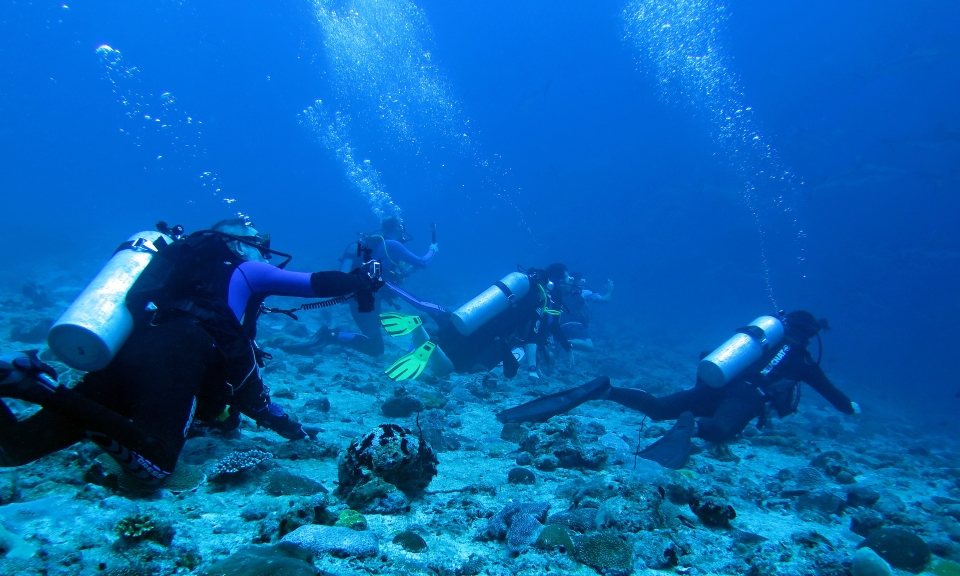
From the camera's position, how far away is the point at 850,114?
4144cm

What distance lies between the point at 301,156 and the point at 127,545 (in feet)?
564

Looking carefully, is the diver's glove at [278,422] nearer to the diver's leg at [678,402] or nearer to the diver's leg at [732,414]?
the diver's leg at [678,402]

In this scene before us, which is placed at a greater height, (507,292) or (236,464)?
(507,292)

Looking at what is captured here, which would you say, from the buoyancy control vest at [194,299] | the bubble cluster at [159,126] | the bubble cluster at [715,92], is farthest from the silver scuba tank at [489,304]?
the bubble cluster at [159,126]

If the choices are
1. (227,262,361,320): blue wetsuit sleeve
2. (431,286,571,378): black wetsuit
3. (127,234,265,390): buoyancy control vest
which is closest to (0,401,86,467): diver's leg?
(127,234,265,390): buoyancy control vest

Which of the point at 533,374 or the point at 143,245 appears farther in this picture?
the point at 533,374

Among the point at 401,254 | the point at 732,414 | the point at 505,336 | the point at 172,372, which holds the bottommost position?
the point at 172,372

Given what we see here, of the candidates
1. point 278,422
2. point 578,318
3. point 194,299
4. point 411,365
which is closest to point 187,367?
point 194,299

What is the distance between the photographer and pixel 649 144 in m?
54.9

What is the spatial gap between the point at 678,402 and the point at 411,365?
176 inches

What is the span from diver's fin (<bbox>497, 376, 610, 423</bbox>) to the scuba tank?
70.5 inches

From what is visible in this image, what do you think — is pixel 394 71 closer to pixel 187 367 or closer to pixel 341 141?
pixel 341 141

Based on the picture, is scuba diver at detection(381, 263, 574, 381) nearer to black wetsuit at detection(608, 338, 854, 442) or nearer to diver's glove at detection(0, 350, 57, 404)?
black wetsuit at detection(608, 338, 854, 442)

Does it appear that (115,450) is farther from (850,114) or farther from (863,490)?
(850,114)
